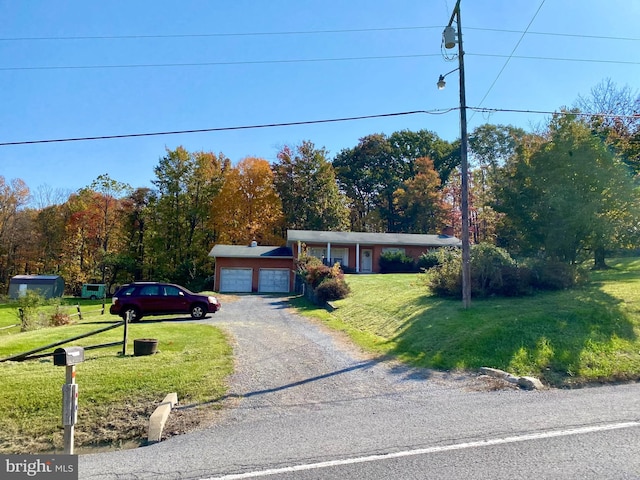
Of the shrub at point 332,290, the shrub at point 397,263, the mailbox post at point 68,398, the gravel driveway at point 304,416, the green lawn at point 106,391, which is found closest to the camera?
the gravel driveway at point 304,416

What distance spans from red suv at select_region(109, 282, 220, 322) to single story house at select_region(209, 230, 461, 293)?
1275 cm

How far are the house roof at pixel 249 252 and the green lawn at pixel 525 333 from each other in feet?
55.6

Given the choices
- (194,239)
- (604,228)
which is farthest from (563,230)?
(194,239)

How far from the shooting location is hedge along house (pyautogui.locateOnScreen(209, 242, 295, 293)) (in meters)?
30.6

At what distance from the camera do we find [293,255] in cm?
3170

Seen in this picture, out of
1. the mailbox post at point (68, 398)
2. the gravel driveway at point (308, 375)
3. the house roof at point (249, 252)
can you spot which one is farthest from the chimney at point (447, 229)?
the mailbox post at point (68, 398)

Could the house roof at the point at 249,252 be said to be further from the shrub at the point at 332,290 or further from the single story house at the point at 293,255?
the shrub at the point at 332,290

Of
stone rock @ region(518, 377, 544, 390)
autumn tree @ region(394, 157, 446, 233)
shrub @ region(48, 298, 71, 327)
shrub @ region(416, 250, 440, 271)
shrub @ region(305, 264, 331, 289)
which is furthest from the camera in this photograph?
autumn tree @ region(394, 157, 446, 233)

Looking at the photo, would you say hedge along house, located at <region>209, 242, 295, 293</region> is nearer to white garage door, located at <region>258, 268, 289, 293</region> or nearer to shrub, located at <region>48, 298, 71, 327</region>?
white garage door, located at <region>258, 268, 289, 293</region>

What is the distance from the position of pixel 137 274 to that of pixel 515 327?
41.6m

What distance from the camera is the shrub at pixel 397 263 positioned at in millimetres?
32438

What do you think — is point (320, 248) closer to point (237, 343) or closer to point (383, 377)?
point (237, 343)

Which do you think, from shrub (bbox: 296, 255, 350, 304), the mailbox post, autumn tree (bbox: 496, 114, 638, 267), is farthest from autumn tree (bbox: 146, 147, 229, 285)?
the mailbox post

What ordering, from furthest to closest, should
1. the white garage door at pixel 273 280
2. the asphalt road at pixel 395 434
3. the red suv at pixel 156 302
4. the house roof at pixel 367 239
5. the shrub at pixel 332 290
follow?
the house roof at pixel 367 239 → the white garage door at pixel 273 280 → the shrub at pixel 332 290 → the red suv at pixel 156 302 → the asphalt road at pixel 395 434
